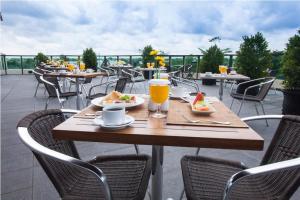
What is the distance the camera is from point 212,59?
7.98 metres

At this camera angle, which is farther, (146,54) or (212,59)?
(146,54)

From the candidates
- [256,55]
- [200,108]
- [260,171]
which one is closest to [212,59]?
[256,55]

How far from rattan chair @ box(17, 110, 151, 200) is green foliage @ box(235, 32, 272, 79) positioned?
5.03 metres

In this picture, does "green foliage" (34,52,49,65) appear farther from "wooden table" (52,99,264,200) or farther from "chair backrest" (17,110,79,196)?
"wooden table" (52,99,264,200)

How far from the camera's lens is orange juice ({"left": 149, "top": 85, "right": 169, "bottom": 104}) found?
111 centimetres

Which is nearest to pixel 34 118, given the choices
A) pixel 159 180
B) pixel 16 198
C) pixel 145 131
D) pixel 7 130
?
pixel 145 131

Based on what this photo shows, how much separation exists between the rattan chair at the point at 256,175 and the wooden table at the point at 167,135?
16 centimetres

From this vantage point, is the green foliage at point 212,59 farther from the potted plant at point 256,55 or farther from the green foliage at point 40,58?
the green foliage at point 40,58

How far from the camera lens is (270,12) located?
4.08 metres

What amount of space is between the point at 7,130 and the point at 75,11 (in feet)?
18.6

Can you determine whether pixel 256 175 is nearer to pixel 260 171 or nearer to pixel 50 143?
pixel 260 171

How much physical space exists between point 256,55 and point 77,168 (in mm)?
5508

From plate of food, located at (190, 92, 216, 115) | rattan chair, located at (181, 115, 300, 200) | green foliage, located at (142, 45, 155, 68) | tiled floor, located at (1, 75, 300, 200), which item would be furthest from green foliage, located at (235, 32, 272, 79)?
green foliage, located at (142, 45, 155, 68)

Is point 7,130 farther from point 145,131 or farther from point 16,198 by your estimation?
point 145,131
